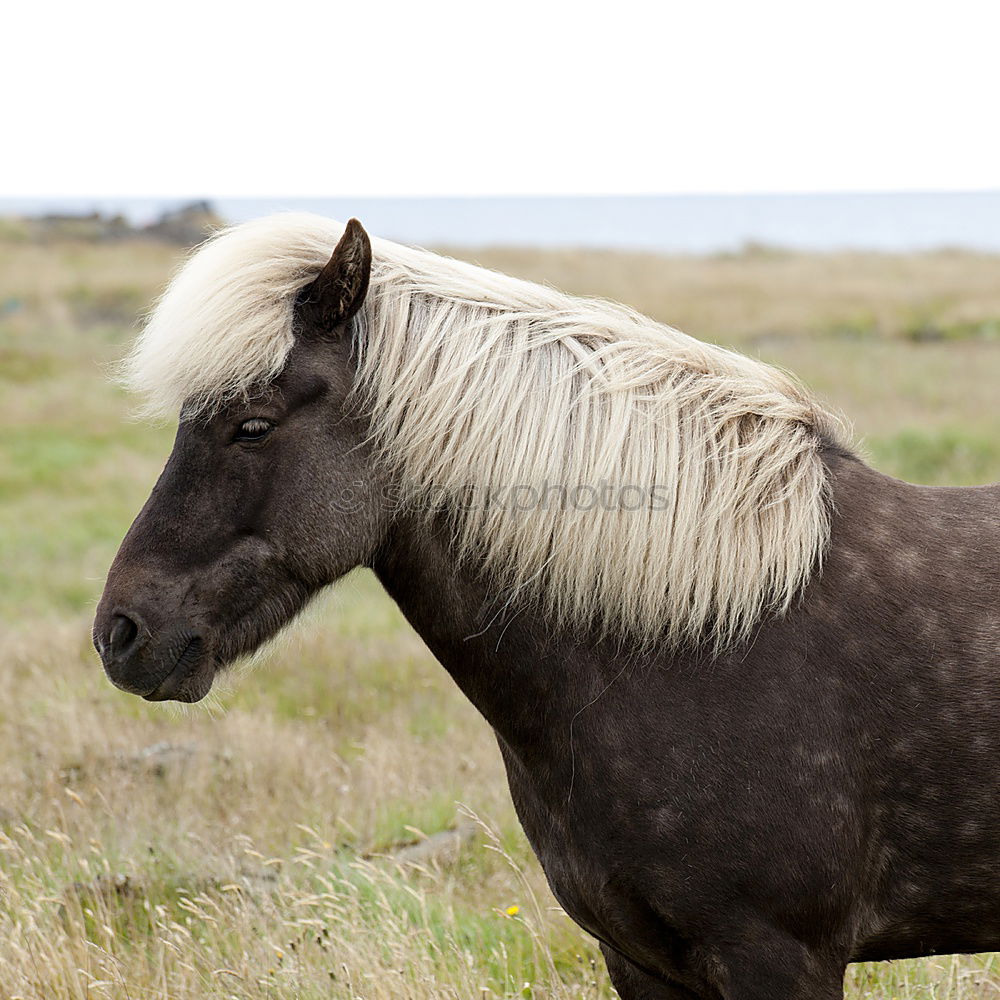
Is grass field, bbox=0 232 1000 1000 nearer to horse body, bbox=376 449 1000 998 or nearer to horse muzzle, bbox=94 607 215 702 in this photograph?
horse muzzle, bbox=94 607 215 702

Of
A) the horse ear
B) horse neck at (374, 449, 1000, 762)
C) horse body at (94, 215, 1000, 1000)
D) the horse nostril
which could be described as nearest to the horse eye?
horse body at (94, 215, 1000, 1000)

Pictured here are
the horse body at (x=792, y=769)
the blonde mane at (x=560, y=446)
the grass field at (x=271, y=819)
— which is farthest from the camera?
the grass field at (x=271, y=819)

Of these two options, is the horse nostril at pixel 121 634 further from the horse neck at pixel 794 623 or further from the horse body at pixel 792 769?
the horse body at pixel 792 769

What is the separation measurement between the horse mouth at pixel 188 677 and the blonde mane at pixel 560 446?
22.6 inches

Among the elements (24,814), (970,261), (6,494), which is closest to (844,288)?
(970,261)

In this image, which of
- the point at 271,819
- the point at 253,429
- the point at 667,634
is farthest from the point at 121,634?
the point at 271,819

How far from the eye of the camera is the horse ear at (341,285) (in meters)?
2.38

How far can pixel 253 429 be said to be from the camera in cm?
247

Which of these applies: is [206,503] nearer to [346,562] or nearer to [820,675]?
[346,562]

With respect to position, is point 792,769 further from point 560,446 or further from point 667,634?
point 560,446

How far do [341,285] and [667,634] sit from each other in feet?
3.60

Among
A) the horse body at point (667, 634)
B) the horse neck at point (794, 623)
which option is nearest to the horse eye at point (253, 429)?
the horse body at point (667, 634)

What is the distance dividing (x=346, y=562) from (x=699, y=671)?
2.81ft

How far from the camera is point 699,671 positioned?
2.41m
